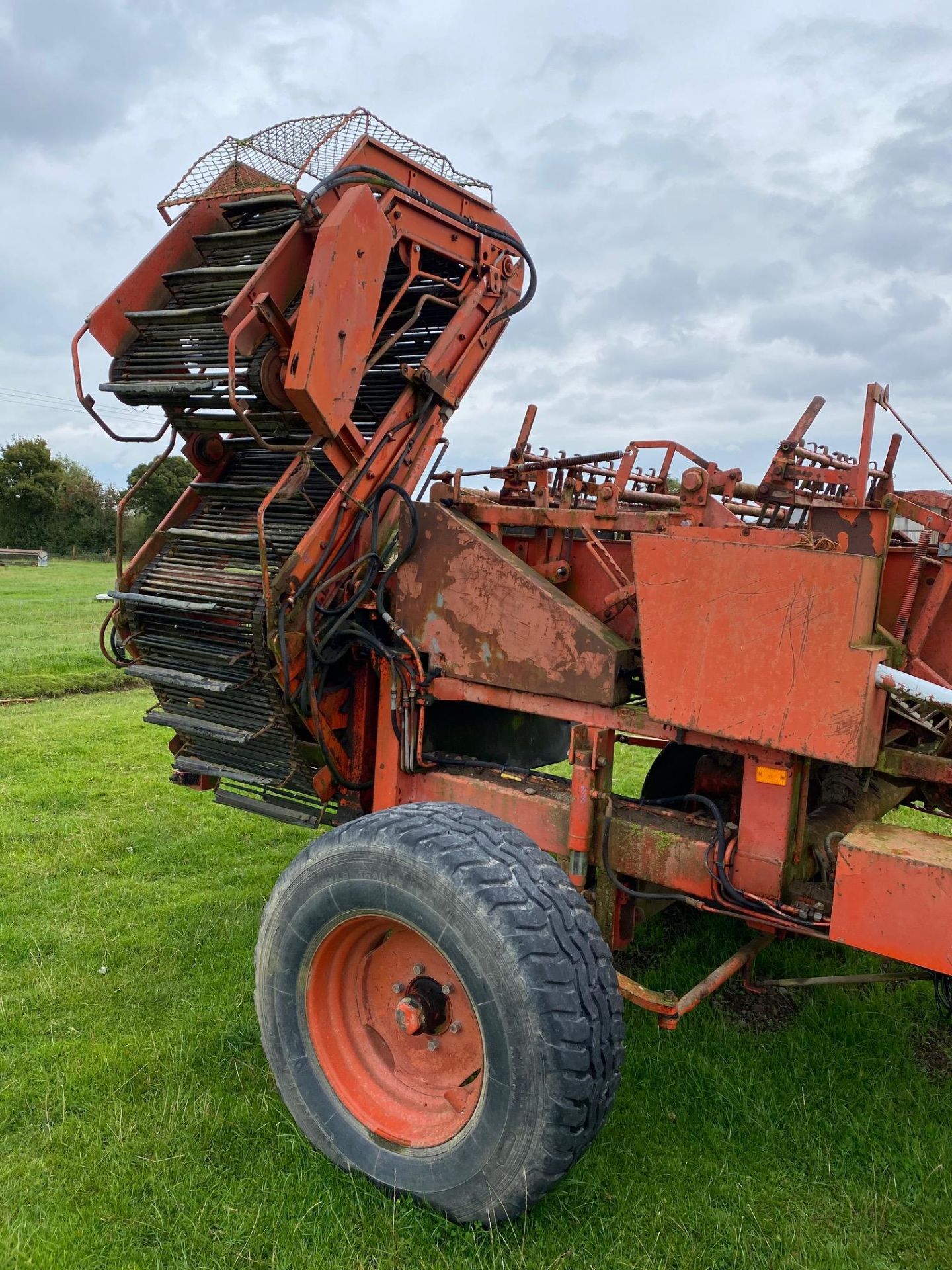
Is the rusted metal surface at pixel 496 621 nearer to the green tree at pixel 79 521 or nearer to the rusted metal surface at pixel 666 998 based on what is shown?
the rusted metal surface at pixel 666 998

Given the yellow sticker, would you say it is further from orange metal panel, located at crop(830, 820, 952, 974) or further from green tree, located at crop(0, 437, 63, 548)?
green tree, located at crop(0, 437, 63, 548)

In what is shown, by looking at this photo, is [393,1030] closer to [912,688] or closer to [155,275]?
[912,688]

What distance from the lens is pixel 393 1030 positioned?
9.61 ft

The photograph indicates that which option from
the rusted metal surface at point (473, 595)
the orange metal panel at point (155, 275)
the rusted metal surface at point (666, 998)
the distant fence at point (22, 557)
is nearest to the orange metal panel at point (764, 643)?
the rusted metal surface at point (473, 595)

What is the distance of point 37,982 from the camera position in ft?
13.1

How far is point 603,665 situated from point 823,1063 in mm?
1712

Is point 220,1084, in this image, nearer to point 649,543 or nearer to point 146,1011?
point 146,1011

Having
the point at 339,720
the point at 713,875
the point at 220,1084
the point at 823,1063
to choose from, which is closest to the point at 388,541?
the point at 339,720

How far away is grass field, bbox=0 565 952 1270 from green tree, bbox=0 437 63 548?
38.8m

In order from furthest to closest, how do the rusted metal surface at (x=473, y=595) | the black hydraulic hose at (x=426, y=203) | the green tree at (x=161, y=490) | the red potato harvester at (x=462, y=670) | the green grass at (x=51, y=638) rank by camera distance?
the green tree at (x=161, y=490), the green grass at (x=51, y=638), the black hydraulic hose at (x=426, y=203), the rusted metal surface at (x=473, y=595), the red potato harvester at (x=462, y=670)

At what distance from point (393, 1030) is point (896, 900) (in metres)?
1.48

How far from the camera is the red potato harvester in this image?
255cm

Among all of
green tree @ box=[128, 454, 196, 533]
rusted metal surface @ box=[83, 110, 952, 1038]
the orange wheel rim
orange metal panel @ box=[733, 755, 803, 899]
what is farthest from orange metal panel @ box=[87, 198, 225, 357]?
green tree @ box=[128, 454, 196, 533]

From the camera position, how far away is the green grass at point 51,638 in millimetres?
10844
